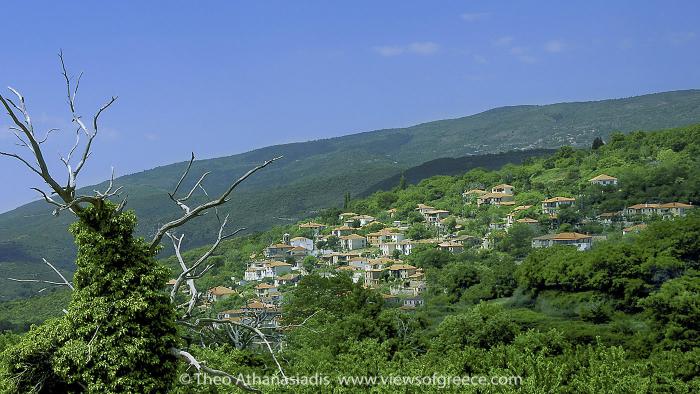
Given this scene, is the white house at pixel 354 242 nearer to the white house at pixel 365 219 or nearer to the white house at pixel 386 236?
the white house at pixel 386 236

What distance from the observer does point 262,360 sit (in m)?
20.2

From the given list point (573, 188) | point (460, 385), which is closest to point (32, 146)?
point (460, 385)

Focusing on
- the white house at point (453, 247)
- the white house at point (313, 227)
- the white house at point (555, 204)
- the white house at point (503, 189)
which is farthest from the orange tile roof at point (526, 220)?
the white house at point (313, 227)

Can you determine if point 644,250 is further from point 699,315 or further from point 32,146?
point 32,146

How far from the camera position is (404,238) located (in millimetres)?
70375

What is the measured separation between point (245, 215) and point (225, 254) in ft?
191

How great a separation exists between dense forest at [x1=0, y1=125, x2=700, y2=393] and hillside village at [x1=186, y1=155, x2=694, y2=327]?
0.55m

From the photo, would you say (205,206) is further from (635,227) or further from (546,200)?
(546,200)

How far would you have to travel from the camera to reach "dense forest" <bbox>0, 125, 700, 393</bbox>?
51.9ft

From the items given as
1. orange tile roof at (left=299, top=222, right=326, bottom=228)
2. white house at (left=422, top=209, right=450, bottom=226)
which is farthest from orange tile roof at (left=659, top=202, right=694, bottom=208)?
orange tile roof at (left=299, top=222, right=326, bottom=228)

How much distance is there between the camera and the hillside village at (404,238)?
53.0 m

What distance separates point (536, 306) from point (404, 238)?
35418 mm

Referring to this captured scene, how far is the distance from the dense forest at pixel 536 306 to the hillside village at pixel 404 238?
0.55 m

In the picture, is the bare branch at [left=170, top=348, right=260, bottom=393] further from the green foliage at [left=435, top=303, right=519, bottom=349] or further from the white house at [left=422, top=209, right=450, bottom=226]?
the white house at [left=422, top=209, right=450, bottom=226]
